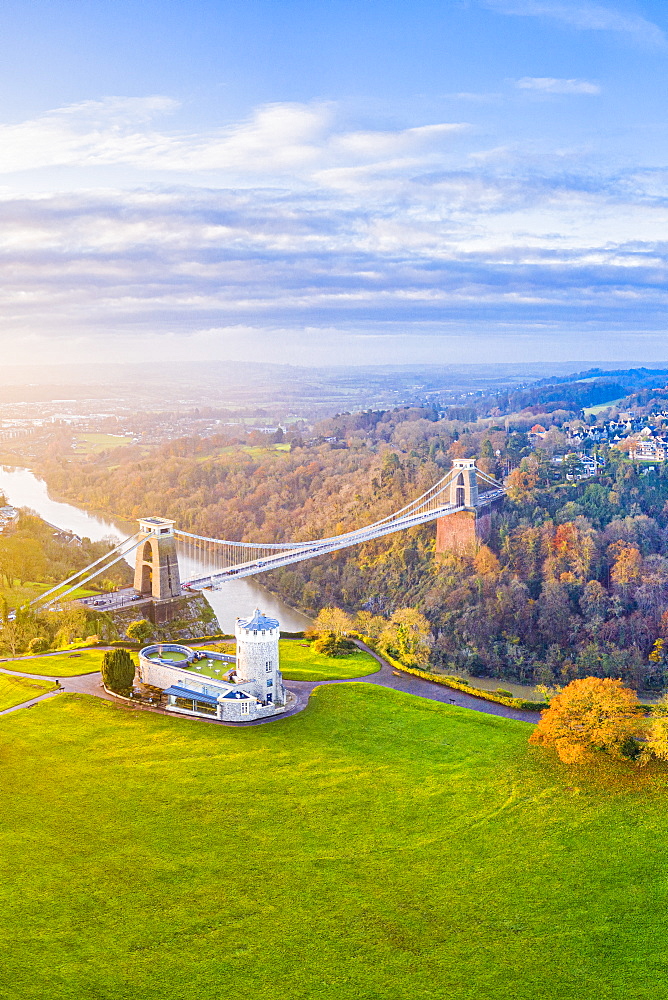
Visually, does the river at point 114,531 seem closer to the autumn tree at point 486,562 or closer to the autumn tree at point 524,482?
the autumn tree at point 486,562

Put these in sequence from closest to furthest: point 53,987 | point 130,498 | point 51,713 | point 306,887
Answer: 1. point 53,987
2. point 306,887
3. point 51,713
4. point 130,498

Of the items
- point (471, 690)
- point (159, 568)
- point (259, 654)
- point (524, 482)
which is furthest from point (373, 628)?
point (524, 482)

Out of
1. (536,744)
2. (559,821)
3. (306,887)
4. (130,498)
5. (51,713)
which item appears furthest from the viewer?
(130,498)

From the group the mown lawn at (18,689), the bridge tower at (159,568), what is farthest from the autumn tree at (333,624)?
the mown lawn at (18,689)

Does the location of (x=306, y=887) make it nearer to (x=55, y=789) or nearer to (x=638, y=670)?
(x=55, y=789)

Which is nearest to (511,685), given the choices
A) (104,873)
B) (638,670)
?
(638,670)

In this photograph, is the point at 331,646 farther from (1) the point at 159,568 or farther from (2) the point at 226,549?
(2) the point at 226,549
